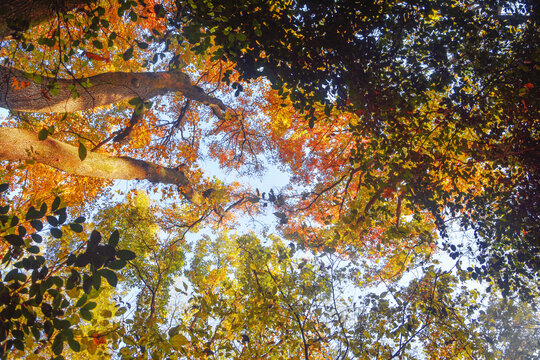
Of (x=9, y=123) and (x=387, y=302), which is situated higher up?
(x=9, y=123)

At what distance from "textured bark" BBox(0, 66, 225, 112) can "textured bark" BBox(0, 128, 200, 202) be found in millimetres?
498

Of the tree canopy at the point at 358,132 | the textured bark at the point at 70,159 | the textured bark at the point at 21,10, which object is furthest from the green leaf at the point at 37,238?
the textured bark at the point at 21,10

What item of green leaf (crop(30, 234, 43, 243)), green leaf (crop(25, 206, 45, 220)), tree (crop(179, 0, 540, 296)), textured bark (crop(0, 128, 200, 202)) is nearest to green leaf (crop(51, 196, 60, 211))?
green leaf (crop(25, 206, 45, 220))

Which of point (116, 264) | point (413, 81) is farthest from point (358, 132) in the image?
point (116, 264)

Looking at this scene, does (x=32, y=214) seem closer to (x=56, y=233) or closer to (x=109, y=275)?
(x=56, y=233)

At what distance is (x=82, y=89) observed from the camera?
4.80m

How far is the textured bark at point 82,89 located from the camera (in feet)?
12.4

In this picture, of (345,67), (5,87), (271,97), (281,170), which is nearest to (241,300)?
(345,67)

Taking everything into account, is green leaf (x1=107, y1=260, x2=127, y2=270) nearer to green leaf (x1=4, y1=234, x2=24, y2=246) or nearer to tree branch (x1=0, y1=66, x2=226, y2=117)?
green leaf (x1=4, y1=234, x2=24, y2=246)

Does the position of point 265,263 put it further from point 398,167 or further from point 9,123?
point 9,123

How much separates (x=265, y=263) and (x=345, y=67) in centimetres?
405

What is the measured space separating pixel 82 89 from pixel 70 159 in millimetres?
1347

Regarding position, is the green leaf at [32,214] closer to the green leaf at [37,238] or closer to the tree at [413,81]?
Answer: the green leaf at [37,238]

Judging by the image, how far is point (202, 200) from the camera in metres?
7.70
